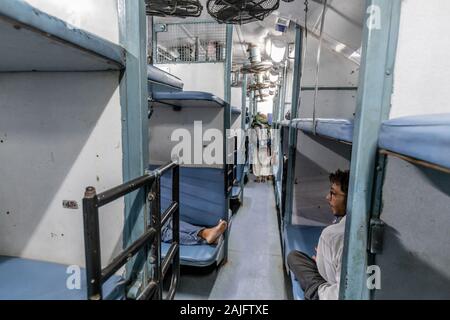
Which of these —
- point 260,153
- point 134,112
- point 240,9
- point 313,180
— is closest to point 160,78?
point 240,9

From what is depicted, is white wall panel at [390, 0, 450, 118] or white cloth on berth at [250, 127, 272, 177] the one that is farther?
white cloth on berth at [250, 127, 272, 177]

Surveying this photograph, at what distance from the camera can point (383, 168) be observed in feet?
2.55

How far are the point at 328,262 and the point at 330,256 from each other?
0.12 ft

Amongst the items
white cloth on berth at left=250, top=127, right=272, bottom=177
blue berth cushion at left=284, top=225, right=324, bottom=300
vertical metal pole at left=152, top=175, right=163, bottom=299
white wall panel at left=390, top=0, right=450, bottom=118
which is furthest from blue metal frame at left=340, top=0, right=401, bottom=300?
white cloth on berth at left=250, top=127, right=272, bottom=177

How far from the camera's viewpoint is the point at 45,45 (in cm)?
67

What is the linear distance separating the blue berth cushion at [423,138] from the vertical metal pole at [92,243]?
715 mm

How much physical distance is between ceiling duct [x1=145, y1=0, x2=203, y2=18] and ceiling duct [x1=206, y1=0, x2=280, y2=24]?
6.2 inches

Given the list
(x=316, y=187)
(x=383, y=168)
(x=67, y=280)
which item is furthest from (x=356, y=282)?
(x=316, y=187)

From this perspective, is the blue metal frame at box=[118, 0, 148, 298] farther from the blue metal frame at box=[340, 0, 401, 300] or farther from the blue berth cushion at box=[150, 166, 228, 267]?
the blue berth cushion at box=[150, 166, 228, 267]

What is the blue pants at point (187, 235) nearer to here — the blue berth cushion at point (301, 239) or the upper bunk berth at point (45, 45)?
the blue berth cushion at point (301, 239)

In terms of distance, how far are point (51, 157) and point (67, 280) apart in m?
0.49

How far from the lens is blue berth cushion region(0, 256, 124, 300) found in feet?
2.97

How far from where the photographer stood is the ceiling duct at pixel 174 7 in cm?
207

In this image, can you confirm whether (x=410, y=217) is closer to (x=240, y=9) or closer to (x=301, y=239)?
(x=301, y=239)
